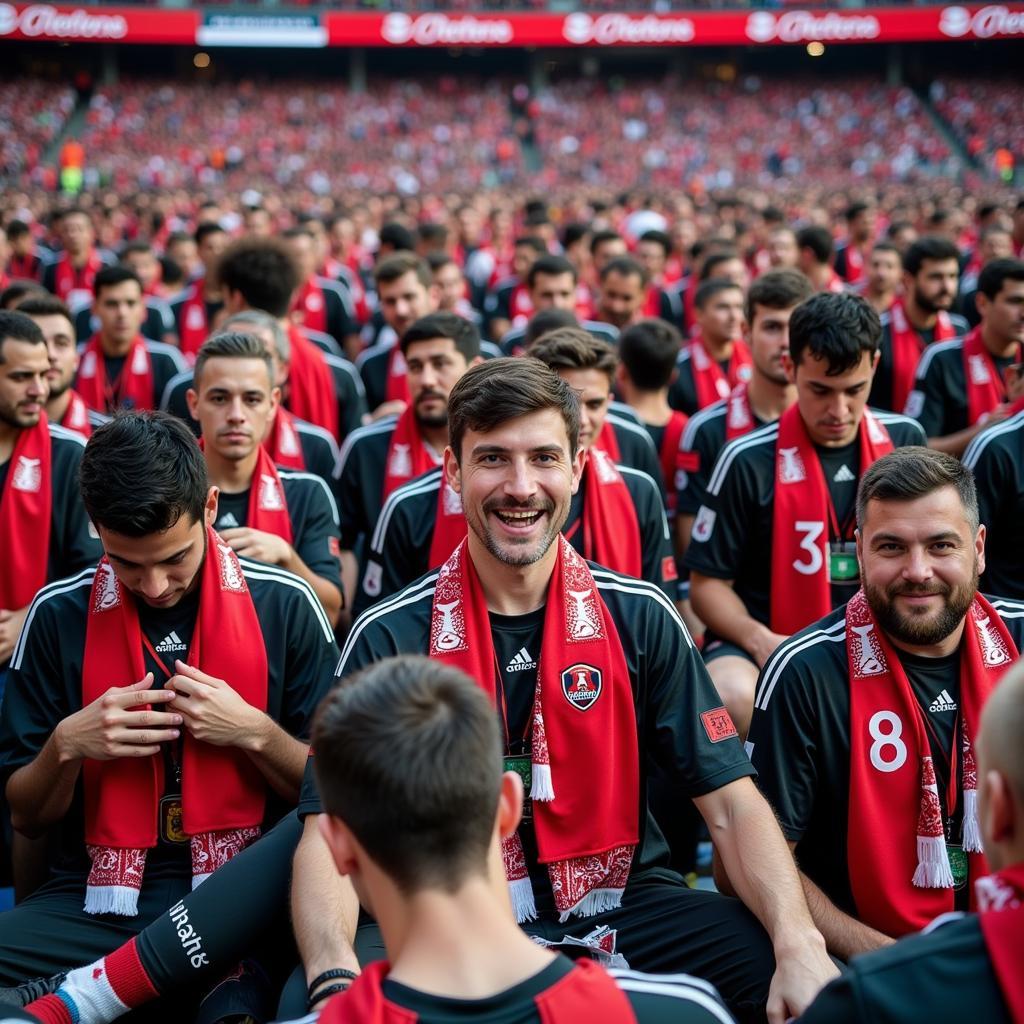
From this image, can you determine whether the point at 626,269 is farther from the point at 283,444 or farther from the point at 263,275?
the point at 283,444

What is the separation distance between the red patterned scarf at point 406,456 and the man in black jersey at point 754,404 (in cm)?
132

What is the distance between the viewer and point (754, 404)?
590 cm

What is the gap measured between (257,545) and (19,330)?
166 cm

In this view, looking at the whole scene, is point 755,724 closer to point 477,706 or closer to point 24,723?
point 477,706

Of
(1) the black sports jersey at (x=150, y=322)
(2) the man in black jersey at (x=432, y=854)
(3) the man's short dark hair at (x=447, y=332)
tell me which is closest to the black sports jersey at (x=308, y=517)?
(3) the man's short dark hair at (x=447, y=332)

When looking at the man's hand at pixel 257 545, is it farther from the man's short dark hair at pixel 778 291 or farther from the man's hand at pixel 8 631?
the man's short dark hair at pixel 778 291

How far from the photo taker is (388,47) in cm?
3991

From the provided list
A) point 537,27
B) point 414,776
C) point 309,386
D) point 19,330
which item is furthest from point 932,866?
point 537,27

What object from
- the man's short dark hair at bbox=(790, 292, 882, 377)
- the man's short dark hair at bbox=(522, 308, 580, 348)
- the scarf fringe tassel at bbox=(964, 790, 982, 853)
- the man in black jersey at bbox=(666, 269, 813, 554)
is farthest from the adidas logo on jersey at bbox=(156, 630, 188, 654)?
the man's short dark hair at bbox=(522, 308, 580, 348)

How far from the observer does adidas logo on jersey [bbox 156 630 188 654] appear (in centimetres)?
344

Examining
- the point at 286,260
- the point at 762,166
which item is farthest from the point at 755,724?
the point at 762,166

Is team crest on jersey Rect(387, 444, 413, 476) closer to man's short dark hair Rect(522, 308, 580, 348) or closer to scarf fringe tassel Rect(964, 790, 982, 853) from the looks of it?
man's short dark hair Rect(522, 308, 580, 348)

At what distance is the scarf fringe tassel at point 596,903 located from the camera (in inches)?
118

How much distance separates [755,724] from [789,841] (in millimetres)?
329
